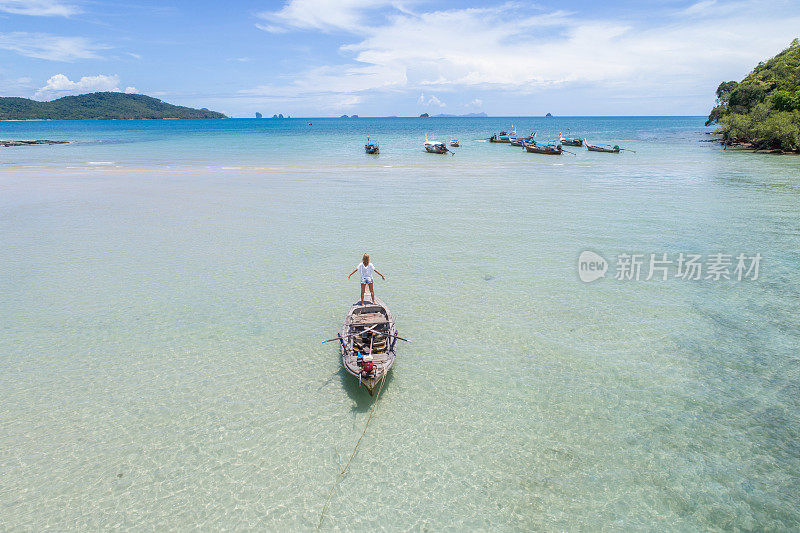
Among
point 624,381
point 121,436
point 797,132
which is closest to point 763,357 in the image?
point 624,381

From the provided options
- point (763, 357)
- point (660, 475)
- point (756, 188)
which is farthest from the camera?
point (756, 188)

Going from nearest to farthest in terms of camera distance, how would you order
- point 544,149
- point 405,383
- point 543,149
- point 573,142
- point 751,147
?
point 405,383 < point 751,147 < point 544,149 < point 543,149 < point 573,142

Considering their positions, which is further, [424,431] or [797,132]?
[797,132]

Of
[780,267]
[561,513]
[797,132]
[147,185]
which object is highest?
[797,132]

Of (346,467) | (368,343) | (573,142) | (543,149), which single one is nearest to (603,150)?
(543,149)

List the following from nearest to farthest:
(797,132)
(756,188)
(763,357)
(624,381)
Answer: (624,381)
(763,357)
(756,188)
(797,132)

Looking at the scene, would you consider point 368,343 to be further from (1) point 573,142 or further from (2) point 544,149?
(1) point 573,142

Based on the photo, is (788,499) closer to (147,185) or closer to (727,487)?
(727,487)
